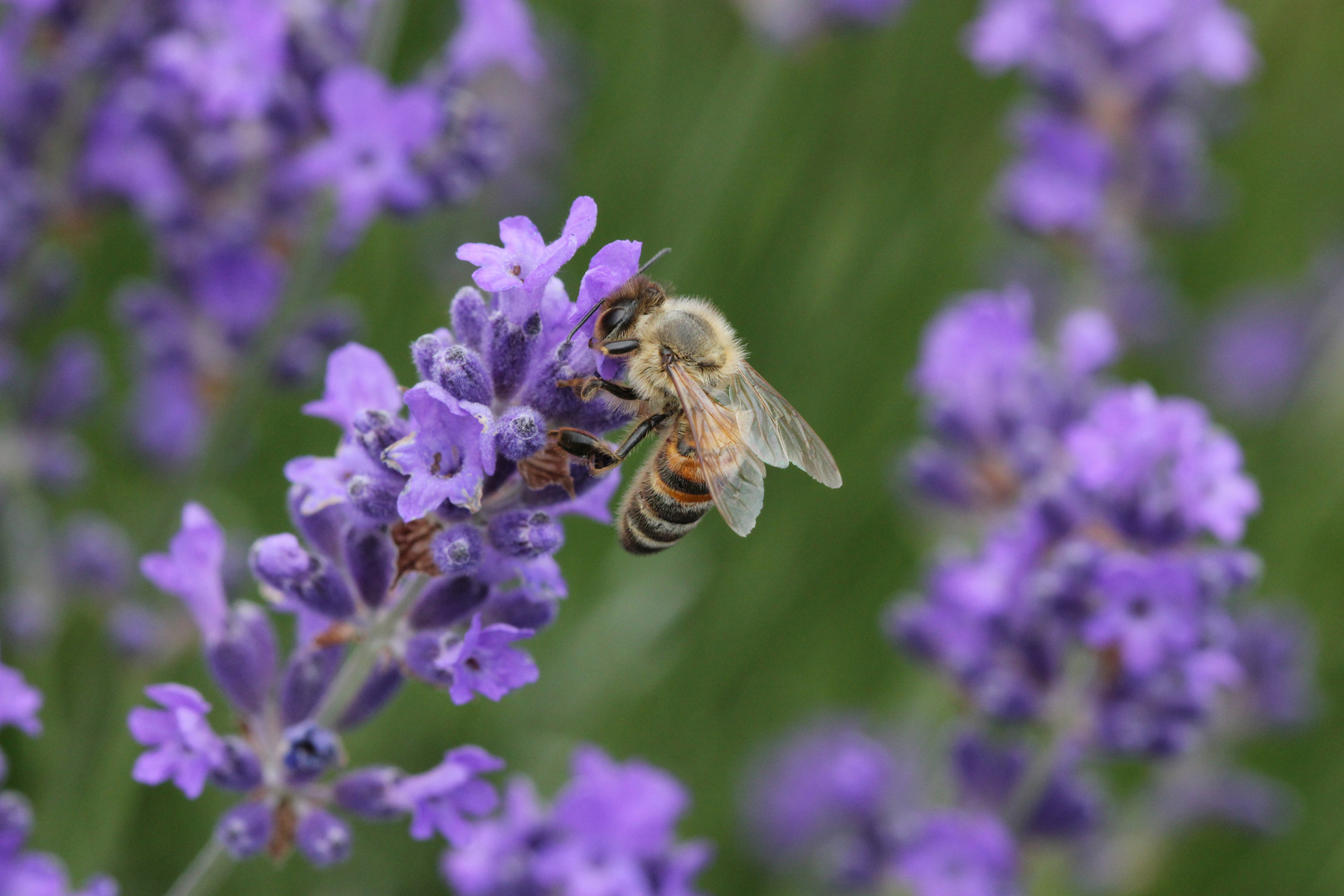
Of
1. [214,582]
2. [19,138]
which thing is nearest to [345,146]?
[19,138]

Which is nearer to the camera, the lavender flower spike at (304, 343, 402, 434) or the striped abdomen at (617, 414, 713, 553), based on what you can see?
the lavender flower spike at (304, 343, 402, 434)

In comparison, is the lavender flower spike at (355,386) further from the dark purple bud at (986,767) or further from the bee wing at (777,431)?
the dark purple bud at (986,767)

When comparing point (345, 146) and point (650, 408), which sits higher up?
point (345, 146)

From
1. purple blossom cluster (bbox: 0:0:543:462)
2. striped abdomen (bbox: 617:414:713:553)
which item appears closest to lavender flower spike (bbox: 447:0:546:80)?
purple blossom cluster (bbox: 0:0:543:462)

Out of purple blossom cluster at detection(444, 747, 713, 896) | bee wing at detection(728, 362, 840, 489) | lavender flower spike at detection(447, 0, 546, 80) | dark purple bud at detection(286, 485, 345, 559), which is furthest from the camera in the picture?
lavender flower spike at detection(447, 0, 546, 80)

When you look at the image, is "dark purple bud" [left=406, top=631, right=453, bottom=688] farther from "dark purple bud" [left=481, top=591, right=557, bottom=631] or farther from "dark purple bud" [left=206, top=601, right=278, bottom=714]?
"dark purple bud" [left=206, top=601, right=278, bottom=714]

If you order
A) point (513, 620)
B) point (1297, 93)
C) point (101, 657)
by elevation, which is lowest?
point (513, 620)

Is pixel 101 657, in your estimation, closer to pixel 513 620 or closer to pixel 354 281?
pixel 354 281
